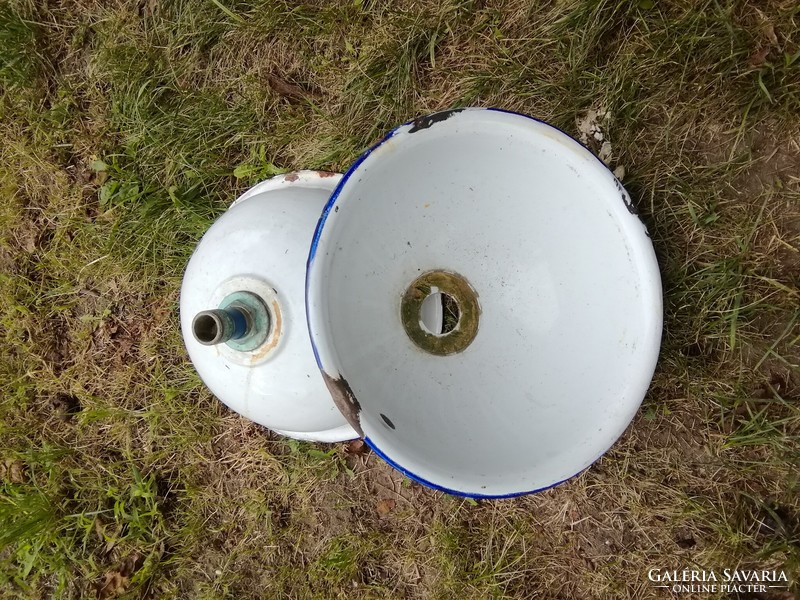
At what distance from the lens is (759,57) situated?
150 centimetres

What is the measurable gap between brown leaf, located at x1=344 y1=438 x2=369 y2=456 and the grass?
0.09 feet

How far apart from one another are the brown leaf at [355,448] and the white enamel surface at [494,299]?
1.82 feet

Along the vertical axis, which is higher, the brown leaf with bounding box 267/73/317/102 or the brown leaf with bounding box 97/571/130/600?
the brown leaf with bounding box 267/73/317/102

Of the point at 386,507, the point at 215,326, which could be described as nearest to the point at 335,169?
the point at 215,326

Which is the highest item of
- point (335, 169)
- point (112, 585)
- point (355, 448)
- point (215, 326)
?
point (215, 326)

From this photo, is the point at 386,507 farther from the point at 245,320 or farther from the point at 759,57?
the point at 759,57

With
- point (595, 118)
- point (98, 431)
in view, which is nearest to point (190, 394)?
point (98, 431)

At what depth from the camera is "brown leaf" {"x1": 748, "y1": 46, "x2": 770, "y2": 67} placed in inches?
59.1

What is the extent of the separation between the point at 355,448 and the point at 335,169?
843 millimetres

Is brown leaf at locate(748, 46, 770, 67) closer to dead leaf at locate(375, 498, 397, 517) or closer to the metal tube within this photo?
the metal tube

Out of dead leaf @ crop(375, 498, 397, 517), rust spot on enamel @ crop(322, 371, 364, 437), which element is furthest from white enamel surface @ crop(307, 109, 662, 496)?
dead leaf @ crop(375, 498, 397, 517)

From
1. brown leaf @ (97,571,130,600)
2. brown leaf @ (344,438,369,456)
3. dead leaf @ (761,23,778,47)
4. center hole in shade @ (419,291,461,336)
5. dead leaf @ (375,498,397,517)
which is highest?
dead leaf @ (761,23,778,47)

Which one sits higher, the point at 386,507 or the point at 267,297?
the point at 267,297

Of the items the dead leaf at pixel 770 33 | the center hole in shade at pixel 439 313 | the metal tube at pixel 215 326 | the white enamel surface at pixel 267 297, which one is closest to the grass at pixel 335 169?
the dead leaf at pixel 770 33
